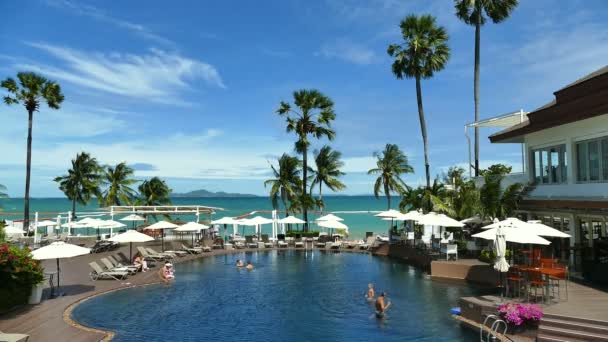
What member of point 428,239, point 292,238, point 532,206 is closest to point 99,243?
point 292,238

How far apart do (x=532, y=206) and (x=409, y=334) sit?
1117 cm

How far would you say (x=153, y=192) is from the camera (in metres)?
47.2

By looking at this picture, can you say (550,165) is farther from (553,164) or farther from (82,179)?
(82,179)

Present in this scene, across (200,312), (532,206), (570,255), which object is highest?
(532,206)

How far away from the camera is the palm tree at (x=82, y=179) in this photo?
47.9 m

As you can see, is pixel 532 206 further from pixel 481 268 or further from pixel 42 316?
pixel 42 316

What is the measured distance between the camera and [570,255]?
18.9 m

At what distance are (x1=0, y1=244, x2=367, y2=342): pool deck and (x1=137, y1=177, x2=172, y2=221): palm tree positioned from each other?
73.4ft

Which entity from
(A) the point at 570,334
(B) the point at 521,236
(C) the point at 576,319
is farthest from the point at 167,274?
(C) the point at 576,319

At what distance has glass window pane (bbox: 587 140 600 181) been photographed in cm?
1741

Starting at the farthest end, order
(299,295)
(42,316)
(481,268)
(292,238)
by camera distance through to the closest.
A: (292,238) → (481,268) → (299,295) → (42,316)

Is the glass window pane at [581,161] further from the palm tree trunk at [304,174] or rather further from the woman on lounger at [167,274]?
the palm tree trunk at [304,174]

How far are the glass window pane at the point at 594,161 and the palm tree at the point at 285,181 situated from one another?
2665 centimetres

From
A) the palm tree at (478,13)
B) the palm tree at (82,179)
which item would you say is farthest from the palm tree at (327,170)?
the palm tree at (82,179)
